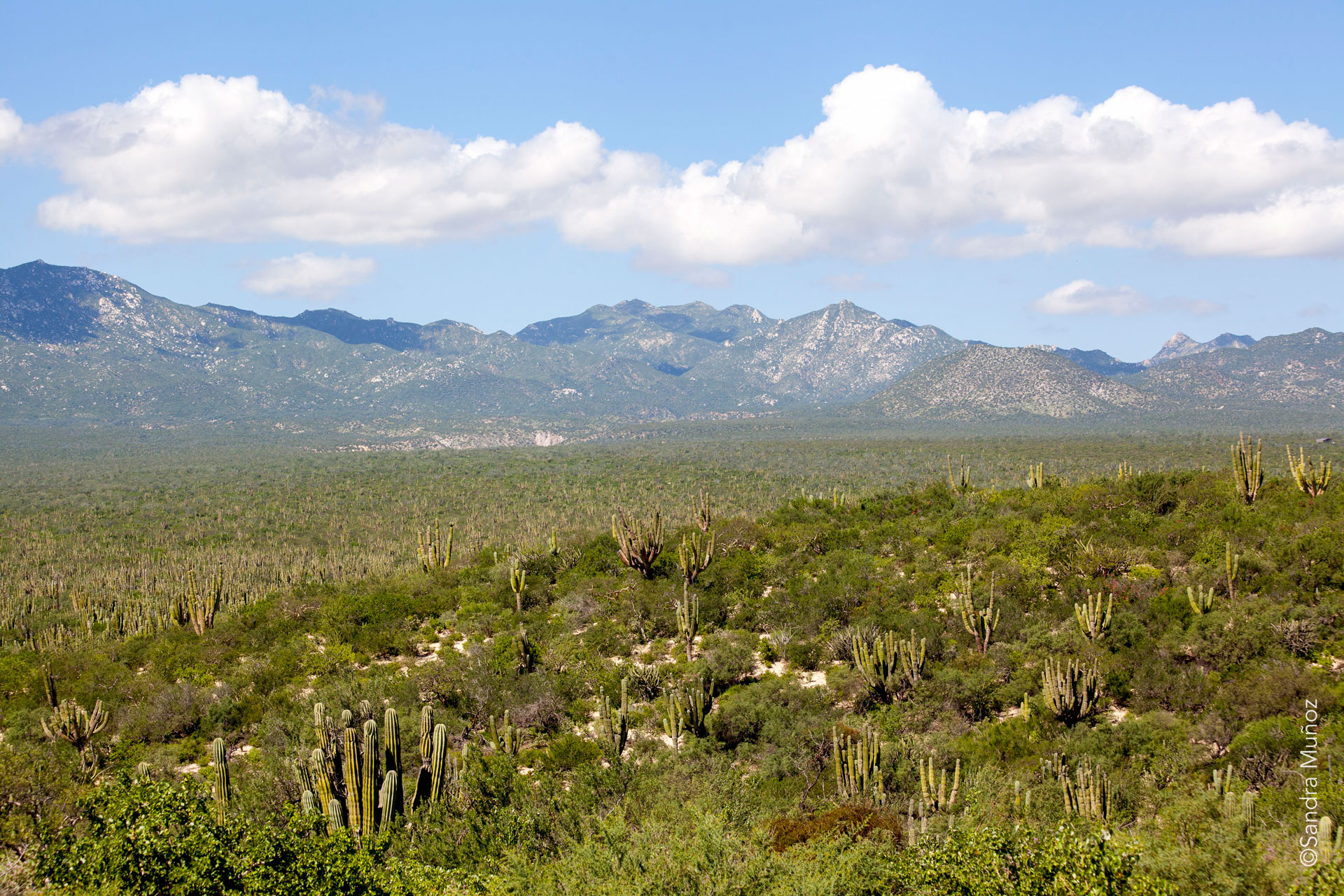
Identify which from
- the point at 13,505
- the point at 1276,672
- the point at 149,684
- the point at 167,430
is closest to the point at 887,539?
the point at 1276,672

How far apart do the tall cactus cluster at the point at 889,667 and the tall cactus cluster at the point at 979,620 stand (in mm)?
2349

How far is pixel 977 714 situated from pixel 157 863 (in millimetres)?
18041

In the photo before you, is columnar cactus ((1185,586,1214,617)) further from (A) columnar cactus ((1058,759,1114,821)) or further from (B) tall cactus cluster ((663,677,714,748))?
(B) tall cactus cluster ((663,677,714,748))

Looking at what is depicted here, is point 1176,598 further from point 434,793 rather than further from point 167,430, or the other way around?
point 167,430

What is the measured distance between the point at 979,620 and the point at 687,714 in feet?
32.1

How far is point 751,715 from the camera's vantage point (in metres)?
22.0

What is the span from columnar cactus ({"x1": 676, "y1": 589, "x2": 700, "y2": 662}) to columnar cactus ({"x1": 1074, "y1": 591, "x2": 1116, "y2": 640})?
445 inches

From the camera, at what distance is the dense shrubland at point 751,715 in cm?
1209

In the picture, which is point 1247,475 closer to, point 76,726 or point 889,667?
point 889,667

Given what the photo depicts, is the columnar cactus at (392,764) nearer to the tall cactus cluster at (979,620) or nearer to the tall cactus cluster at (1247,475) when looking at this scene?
the tall cactus cluster at (979,620)

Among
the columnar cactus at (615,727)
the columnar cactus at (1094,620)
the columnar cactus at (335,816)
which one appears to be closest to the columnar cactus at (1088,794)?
the columnar cactus at (1094,620)

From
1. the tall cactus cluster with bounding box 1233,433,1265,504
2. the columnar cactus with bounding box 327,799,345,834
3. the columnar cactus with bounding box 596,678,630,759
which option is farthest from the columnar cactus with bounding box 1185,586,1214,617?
the columnar cactus with bounding box 327,799,345,834

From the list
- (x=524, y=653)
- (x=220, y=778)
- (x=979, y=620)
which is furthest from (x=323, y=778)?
(x=979, y=620)

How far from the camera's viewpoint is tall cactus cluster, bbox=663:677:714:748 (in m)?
20.4
